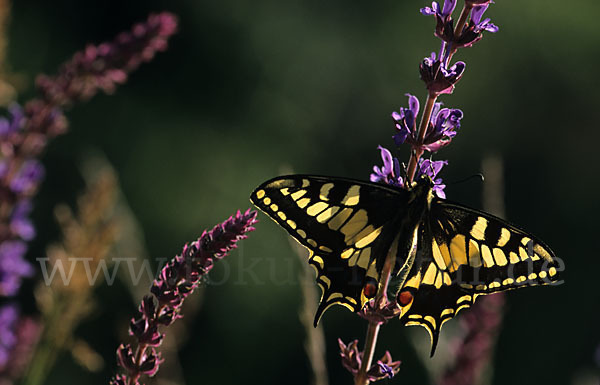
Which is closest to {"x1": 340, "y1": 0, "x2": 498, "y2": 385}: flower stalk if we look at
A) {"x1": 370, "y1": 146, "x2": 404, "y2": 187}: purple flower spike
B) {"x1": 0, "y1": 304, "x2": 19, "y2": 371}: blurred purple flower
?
{"x1": 370, "y1": 146, "x2": 404, "y2": 187}: purple flower spike

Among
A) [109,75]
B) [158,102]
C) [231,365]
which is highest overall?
[158,102]

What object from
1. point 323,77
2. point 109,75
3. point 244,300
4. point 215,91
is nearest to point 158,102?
point 215,91

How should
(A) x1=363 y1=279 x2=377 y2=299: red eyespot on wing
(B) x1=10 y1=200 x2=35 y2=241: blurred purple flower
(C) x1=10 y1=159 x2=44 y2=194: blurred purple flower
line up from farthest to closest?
1. (B) x1=10 y1=200 x2=35 y2=241: blurred purple flower
2. (C) x1=10 y1=159 x2=44 y2=194: blurred purple flower
3. (A) x1=363 y1=279 x2=377 y2=299: red eyespot on wing

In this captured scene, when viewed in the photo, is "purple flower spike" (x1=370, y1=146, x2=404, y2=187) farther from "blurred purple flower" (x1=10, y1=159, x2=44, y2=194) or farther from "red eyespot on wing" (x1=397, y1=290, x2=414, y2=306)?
"blurred purple flower" (x1=10, y1=159, x2=44, y2=194)

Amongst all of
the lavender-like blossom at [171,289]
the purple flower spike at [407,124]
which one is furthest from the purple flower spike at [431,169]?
the lavender-like blossom at [171,289]

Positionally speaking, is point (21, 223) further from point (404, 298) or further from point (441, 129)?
point (441, 129)

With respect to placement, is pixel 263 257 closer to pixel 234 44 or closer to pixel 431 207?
pixel 234 44
